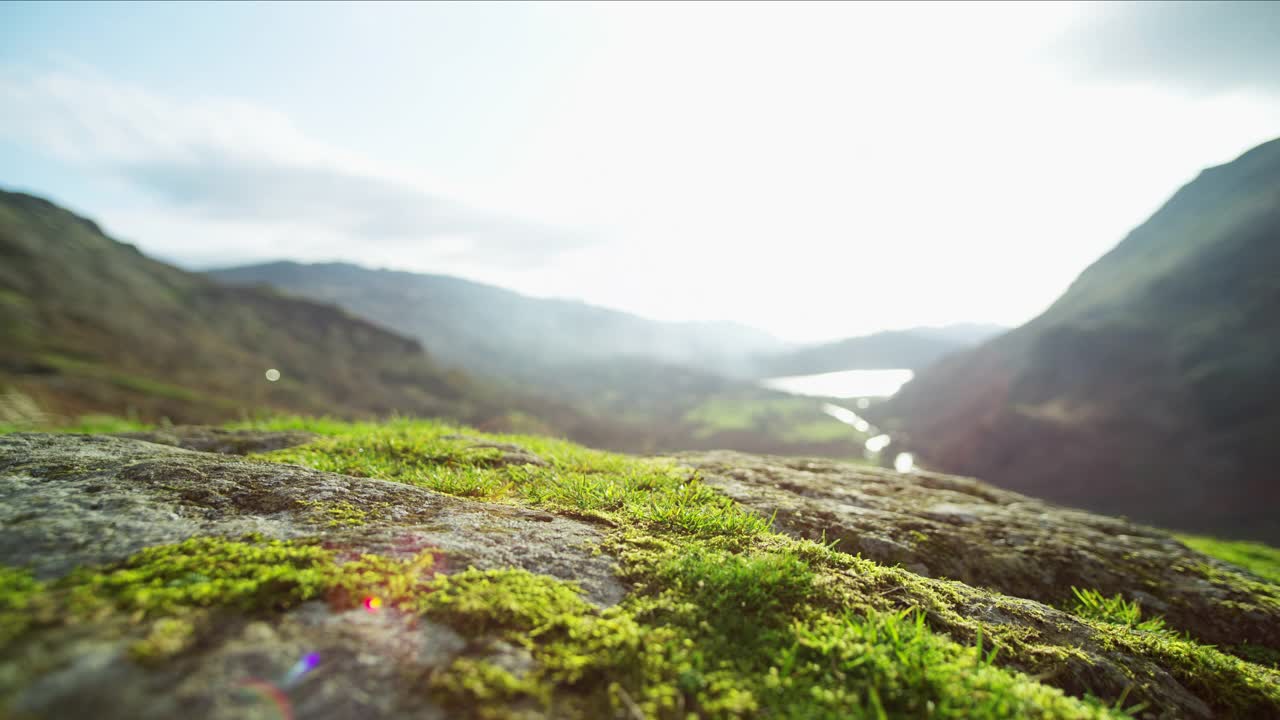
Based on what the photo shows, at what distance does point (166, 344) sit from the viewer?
50.8 metres

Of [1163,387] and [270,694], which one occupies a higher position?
[270,694]

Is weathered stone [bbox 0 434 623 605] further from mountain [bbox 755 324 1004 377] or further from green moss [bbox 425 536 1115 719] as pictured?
mountain [bbox 755 324 1004 377]

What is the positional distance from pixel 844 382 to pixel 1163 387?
12822 cm

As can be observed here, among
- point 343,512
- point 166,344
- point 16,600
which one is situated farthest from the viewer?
point 166,344

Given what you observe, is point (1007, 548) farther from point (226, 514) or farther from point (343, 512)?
point (226, 514)

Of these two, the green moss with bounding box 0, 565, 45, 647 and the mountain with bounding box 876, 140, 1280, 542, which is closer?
the green moss with bounding box 0, 565, 45, 647

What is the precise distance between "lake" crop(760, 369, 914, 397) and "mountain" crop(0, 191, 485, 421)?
334 ft

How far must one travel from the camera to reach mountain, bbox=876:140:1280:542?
29.4m

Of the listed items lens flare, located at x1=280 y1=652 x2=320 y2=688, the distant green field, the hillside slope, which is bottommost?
the distant green field


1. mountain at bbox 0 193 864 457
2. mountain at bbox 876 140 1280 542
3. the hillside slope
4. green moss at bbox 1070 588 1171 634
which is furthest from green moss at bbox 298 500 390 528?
the hillside slope

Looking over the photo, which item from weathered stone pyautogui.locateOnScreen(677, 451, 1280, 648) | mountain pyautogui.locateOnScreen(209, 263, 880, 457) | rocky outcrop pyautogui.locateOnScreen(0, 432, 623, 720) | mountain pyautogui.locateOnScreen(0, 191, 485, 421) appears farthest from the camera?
mountain pyautogui.locateOnScreen(209, 263, 880, 457)

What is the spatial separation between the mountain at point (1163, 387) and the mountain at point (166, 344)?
4459cm

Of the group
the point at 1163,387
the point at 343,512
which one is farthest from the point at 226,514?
the point at 1163,387

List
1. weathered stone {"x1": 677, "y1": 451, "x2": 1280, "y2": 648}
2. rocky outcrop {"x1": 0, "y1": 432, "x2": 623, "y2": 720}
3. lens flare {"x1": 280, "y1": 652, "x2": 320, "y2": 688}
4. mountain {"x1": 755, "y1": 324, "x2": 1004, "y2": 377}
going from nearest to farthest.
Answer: rocky outcrop {"x1": 0, "y1": 432, "x2": 623, "y2": 720}
lens flare {"x1": 280, "y1": 652, "x2": 320, "y2": 688}
weathered stone {"x1": 677, "y1": 451, "x2": 1280, "y2": 648}
mountain {"x1": 755, "y1": 324, "x2": 1004, "y2": 377}
